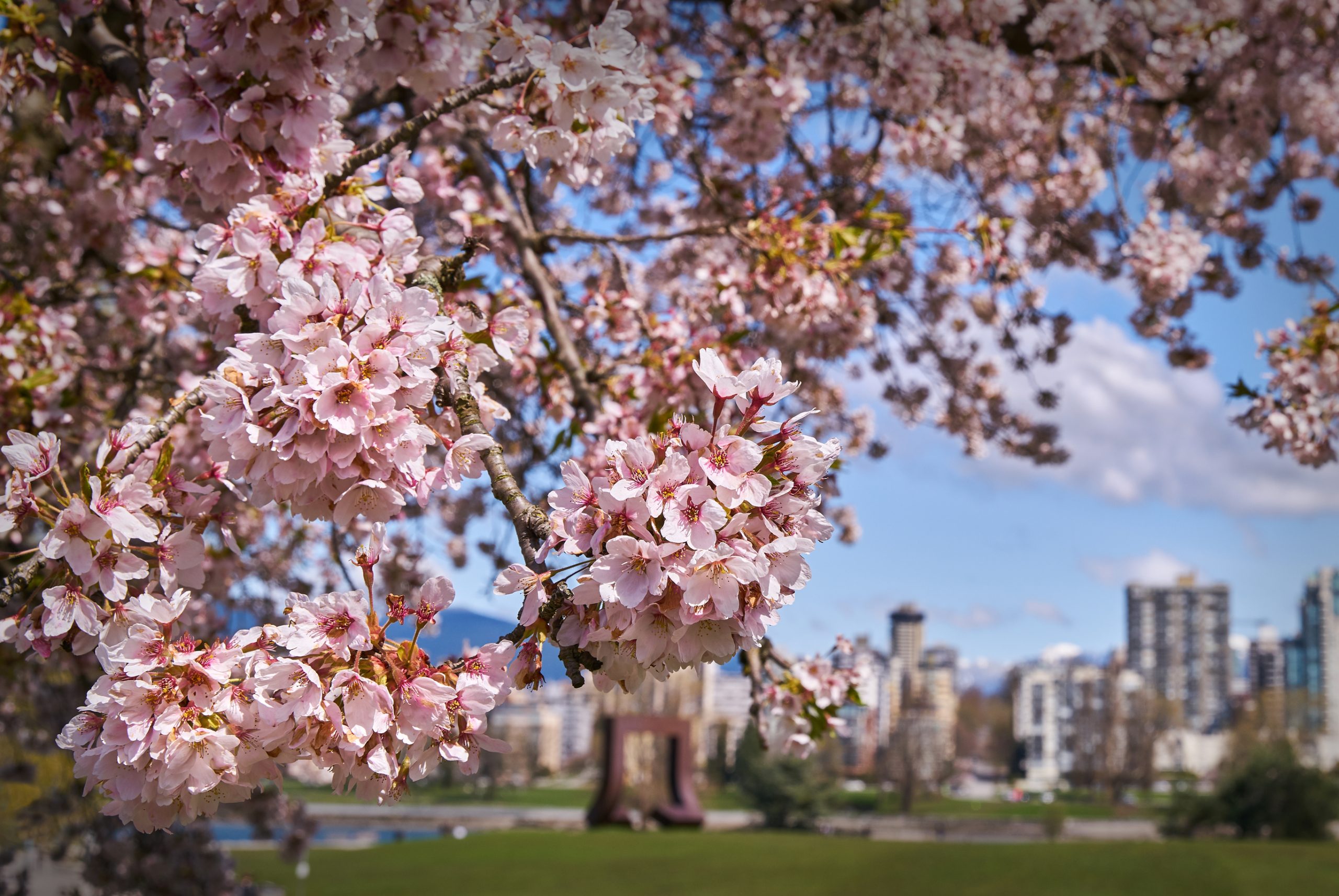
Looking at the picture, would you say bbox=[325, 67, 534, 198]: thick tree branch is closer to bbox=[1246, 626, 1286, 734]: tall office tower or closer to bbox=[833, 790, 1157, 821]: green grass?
bbox=[833, 790, 1157, 821]: green grass

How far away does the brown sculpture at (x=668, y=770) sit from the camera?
22828mm

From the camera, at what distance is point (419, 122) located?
1.72 m

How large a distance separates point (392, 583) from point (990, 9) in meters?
3.44

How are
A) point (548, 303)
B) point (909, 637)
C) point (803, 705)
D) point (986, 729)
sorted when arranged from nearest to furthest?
point (803, 705) → point (548, 303) → point (986, 729) → point (909, 637)

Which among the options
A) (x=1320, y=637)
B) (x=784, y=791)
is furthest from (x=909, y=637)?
(x=784, y=791)

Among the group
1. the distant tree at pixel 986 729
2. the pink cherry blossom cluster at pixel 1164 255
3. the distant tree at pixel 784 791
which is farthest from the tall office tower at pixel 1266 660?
the pink cherry blossom cluster at pixel 1164 255

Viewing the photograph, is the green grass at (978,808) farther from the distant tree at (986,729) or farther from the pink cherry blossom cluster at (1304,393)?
the pink cherry blossom cluster at (1304,393)

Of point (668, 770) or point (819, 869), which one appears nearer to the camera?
point (819, 869)

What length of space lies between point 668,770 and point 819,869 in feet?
25.9

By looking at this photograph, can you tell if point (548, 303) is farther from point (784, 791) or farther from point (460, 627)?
point (784, 791)

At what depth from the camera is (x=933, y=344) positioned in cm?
554

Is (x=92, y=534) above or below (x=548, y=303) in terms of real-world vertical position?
below

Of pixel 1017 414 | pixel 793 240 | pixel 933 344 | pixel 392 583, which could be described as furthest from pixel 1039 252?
pixel 392 583

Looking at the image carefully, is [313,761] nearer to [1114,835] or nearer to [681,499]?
[681,499]
